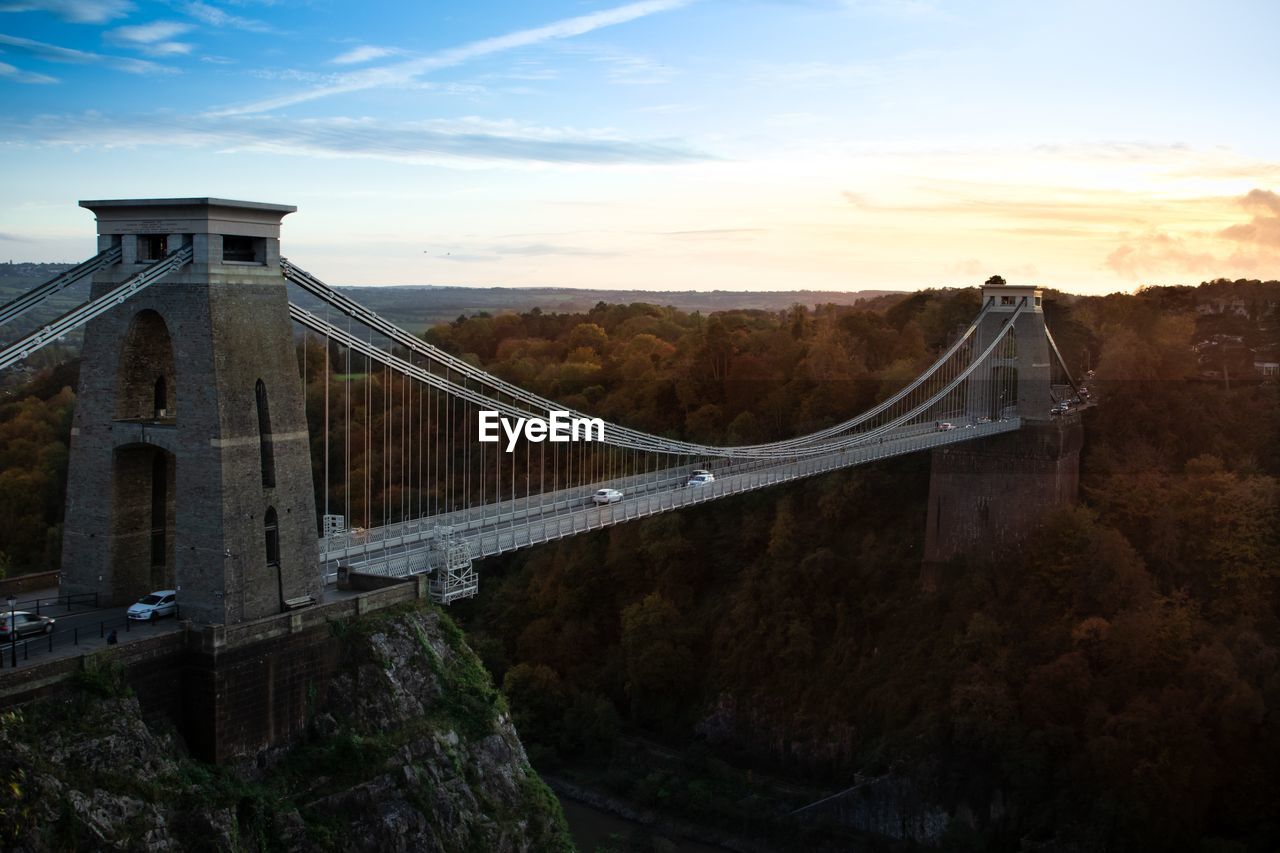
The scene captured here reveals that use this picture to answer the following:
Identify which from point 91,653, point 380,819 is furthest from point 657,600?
point 91,653

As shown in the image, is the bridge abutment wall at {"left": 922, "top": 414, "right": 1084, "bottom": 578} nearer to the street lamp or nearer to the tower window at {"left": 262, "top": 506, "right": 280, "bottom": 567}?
the tower window at {"left": 262, "top": 506, "right": 280, "bottom": 567}

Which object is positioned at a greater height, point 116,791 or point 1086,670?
point 116,791

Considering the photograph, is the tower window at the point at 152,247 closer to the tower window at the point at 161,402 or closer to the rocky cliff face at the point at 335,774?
the tower window at the point at 161,402

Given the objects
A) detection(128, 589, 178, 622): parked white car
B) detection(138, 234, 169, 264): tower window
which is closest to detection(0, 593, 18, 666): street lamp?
detection(128, 589, 178, 622): parked white car

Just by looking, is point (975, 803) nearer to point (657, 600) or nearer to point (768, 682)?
point (768, 682)

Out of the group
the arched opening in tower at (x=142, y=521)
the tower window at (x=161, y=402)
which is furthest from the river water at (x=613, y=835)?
the tower window at (x=161, y=402)

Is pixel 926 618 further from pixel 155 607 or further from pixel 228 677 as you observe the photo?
pixel 155 607

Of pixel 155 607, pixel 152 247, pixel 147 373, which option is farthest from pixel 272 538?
pixel 152 247
